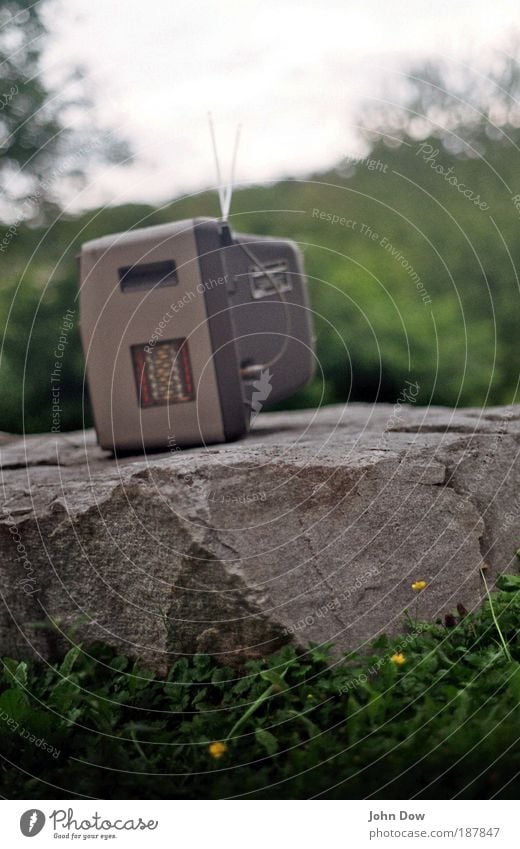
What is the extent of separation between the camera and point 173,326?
2.64 metres

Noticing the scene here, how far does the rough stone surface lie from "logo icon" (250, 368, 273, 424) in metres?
0.37

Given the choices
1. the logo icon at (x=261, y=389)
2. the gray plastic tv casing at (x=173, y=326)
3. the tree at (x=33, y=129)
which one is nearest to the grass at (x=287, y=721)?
the gray plastic tv casing at (x=173, y=326)

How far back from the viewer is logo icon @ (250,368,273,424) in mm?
2922

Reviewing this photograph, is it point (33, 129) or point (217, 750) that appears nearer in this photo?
point (217, 750)

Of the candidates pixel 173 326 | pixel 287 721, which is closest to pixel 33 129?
pixel 173 326

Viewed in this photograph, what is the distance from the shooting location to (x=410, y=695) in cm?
205

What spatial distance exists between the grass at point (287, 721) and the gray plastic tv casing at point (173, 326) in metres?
0.73

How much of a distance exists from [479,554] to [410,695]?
58 centimetres

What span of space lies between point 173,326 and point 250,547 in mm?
745
